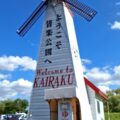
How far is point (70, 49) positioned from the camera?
1856cm

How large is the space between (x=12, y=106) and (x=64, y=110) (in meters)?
84.1

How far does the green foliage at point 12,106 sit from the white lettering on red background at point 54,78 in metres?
74.0

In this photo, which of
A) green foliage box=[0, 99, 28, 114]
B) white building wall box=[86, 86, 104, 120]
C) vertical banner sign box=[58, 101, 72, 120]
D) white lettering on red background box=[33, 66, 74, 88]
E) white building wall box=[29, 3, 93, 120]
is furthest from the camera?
green foliage box=[0, 99, 28, 114]

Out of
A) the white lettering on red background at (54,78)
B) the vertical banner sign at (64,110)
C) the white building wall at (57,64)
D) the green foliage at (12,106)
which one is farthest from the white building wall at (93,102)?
the green foliage at (12,106)

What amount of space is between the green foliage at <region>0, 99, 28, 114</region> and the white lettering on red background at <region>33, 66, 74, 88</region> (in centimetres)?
7404

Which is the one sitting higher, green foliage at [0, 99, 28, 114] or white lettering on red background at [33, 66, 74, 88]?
green foliage at [0, 99, 28, 114]

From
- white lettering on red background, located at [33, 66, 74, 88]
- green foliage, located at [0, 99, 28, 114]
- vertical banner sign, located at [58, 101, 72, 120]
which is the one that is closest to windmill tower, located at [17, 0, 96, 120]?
white lettering on red background, located at [33, 66, 74, 88]

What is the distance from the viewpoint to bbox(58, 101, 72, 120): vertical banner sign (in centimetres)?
1124

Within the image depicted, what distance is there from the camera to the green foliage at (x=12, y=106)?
302 feet

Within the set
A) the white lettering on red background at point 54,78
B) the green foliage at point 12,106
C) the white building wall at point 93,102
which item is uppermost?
the green foliage at point 12,106

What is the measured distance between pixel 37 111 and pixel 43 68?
2741mm

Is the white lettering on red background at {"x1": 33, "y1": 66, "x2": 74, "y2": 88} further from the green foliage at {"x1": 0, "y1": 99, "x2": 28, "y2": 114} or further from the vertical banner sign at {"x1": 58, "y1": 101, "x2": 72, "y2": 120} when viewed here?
the green foliage at {"x1": 0, "y1": 99, "x2": 28, "y2": 114}

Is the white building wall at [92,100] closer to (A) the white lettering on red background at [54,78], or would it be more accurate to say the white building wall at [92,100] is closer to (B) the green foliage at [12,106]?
(A) the white lettering on red background at [54,78]

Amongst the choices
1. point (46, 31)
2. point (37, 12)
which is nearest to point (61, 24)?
point (46, 31)
